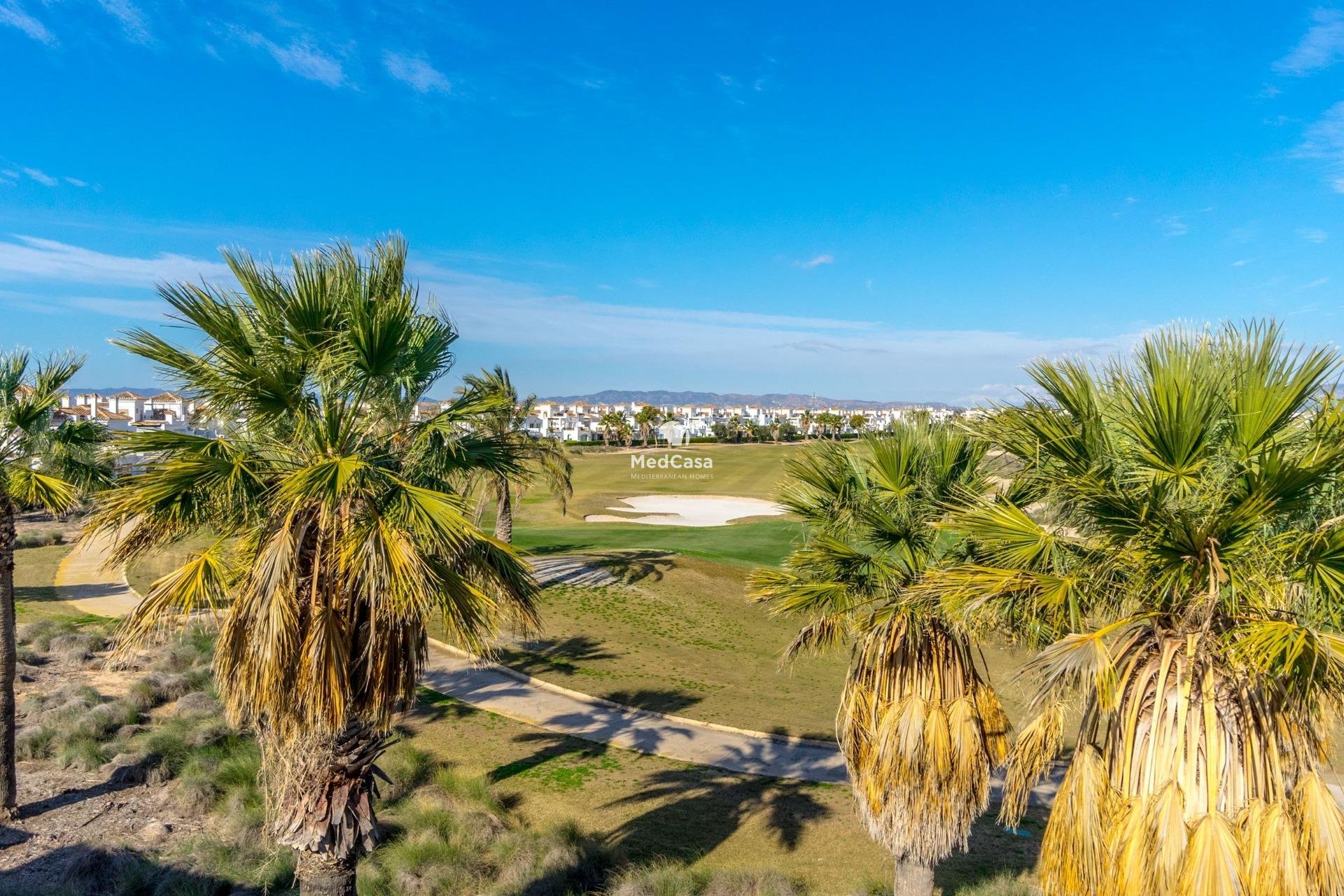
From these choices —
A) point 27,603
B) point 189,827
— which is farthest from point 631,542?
point 189,827

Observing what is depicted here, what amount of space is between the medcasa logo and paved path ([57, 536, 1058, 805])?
193 ft

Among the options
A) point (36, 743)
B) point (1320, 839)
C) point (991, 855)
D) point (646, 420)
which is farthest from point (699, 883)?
point (646, 420)

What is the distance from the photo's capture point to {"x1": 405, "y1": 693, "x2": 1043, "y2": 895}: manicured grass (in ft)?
36.3

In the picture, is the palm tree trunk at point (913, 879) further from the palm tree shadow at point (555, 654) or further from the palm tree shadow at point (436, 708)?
the palm tree shadow at point (555, 654)

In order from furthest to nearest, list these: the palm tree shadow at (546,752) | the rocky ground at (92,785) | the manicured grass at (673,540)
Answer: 1. the manicured grass at (673,540)
2. the palm tree shadow at (546,752)
3. the rocky ground at (92,785)

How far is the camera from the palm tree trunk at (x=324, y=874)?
6.77m

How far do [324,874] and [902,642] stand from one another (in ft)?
18.9

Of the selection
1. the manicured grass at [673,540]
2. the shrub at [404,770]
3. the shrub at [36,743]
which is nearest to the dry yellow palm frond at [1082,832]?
the shrub at [404,770]

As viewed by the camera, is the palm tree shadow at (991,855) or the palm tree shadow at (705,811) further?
the palm tree shadow at (705,811)

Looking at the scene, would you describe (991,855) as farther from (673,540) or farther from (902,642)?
(673,540)

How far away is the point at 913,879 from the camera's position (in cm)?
798

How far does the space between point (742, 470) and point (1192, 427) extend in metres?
74.0

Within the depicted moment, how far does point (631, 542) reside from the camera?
36750 mm

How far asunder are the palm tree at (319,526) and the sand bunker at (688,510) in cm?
3852
